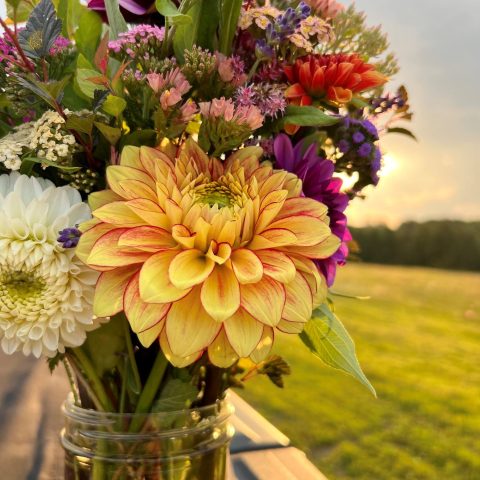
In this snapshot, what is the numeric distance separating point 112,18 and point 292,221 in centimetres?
18

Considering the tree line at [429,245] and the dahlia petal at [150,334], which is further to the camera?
the tree line at [429,245]

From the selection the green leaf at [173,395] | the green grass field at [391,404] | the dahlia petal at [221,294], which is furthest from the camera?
the green grass field at [391,404]

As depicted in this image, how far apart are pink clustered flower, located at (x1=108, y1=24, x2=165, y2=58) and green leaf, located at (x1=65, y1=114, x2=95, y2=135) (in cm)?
5

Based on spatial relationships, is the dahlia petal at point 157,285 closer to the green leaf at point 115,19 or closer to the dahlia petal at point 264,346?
the dahlia petal at point 264,346

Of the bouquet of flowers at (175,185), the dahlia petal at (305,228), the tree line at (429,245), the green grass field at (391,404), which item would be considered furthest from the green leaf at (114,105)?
the tree line at (429,245)

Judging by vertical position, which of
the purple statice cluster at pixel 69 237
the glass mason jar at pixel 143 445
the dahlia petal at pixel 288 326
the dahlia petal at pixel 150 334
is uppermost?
the purple statice cluster at pixel 69 237

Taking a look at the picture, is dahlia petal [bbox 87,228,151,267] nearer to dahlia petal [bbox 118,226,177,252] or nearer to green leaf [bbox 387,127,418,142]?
dahlia petal [bbox 118,226,177,252]

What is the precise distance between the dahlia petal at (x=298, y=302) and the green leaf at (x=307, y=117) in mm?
93

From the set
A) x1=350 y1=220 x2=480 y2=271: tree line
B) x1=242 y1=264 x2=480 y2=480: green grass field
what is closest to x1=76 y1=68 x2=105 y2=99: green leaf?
x1=242 y1=264 x2=480 y2=480: green grass field

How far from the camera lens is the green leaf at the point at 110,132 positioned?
359mm

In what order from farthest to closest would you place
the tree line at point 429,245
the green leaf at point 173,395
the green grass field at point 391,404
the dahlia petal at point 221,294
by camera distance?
1. the tree line at point 429,245
2. the green grass field at point 391,404
3. the green leaf at point 173,395
4. the dahlia petal at point 221,294

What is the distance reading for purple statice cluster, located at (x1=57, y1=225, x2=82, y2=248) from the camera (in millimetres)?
362

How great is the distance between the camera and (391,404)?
3352mm

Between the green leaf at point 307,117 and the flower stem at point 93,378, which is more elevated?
the green leaf at point 307,117
